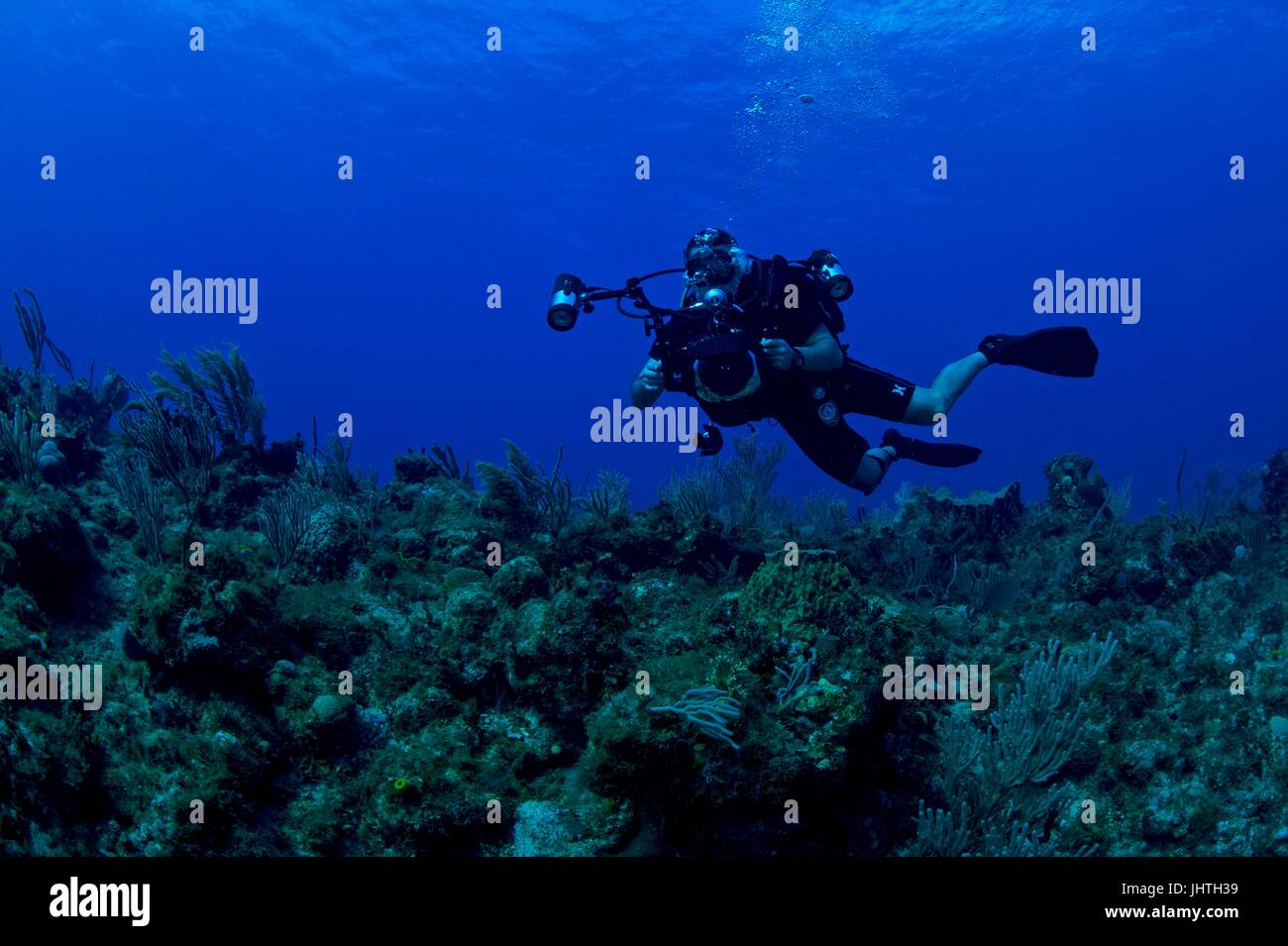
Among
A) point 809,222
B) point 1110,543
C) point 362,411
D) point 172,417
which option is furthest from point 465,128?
point 362,411

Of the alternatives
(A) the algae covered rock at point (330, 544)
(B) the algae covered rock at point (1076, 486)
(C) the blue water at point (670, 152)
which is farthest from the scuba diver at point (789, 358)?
(C) the blue water at point (670, 152)

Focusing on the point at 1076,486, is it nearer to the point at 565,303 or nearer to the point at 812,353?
the point at 812,353

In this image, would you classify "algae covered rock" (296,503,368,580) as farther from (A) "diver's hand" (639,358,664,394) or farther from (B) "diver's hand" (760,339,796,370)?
(B) "diver's hand" (760,339,796,370)

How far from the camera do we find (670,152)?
35.2 m

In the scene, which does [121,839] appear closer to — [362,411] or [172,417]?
[172,417]

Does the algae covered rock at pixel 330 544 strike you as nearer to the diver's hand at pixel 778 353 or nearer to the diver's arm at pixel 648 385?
the diver's arm at pixel 648 385

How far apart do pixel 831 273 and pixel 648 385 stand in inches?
92.6

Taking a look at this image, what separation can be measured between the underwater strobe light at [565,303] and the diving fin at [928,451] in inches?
179

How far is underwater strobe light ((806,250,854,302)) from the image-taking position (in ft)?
24.0

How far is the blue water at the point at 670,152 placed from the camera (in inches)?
1114

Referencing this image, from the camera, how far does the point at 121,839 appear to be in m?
3.63

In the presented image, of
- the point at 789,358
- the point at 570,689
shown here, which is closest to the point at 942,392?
the point at 789,358

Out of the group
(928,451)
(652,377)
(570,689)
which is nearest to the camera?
(570,689)
